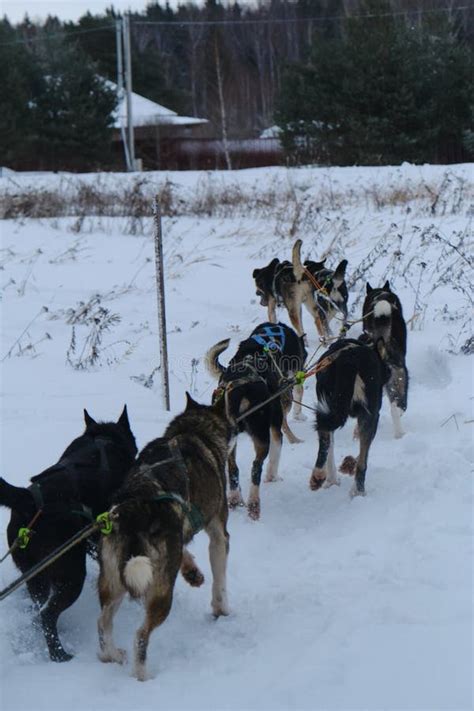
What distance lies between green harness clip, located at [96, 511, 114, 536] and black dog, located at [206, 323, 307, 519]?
1534mm

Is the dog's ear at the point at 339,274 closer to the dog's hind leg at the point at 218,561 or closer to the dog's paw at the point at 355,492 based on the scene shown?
the dog's paw at the point at 355,492

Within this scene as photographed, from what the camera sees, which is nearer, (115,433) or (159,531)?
(159,531)

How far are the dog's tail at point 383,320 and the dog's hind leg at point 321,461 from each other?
1.04m

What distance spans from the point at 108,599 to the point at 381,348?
2.90m

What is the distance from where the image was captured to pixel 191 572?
13.8ft

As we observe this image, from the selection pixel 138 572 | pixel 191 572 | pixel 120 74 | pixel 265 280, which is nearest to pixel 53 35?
pixel 120 74

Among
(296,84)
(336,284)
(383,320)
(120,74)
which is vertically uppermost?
(120,74)

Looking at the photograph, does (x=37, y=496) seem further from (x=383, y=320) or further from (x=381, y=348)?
(x=383, y=320)

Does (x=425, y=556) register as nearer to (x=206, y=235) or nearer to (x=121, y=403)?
(x=121, y=403)

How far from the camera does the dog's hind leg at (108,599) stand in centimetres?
350

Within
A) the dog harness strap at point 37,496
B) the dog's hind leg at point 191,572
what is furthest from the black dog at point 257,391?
the dog harness strap at point 37,496

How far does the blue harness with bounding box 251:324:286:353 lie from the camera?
5.96 m

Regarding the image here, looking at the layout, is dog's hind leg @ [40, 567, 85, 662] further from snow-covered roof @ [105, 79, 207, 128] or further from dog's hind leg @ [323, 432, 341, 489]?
snow-covered roof @ [105, 79, 207, 128]

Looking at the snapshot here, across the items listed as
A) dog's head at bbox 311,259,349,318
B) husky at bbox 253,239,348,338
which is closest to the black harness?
husky at bbox 253,239,348,338
